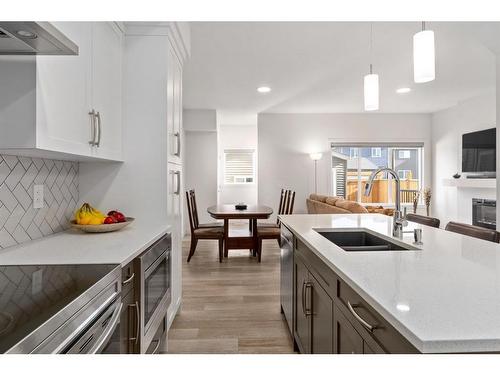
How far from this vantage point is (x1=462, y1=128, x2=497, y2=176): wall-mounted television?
5762 mm

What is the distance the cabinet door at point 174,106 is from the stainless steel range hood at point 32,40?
1234mm

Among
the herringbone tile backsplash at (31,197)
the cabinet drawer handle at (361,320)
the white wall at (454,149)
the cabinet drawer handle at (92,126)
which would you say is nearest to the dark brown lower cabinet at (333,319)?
the cabinet drawer handle at (361,320)

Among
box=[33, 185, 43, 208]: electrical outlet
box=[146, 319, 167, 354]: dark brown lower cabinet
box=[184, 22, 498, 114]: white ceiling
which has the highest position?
box=[184, 22, 498, 114]: white ceiling

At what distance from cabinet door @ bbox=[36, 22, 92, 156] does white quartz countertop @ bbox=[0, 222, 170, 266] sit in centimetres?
45

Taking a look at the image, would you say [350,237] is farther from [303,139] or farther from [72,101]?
[303,139]

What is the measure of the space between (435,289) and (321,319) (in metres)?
0.70

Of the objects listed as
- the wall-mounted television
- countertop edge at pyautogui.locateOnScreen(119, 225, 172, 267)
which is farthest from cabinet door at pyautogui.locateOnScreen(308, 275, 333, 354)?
the wall-mounted television

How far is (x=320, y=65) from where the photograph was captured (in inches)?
171

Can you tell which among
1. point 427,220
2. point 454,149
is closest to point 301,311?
point 427,220

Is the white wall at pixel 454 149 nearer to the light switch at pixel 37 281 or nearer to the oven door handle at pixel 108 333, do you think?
the oven door handle at pixel 108 333

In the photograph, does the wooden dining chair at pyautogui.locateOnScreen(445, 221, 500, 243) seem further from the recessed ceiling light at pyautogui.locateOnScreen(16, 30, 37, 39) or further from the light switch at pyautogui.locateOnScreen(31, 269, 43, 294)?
the recessed ceiling light at pyautogui.locateOnScreen(16, 30, 37, 39)

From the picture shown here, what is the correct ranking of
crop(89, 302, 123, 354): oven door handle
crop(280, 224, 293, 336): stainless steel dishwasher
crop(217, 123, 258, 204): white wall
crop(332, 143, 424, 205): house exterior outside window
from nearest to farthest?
crop(89, 302, 123, 354): oven door handle
crop(280, 224, 293, 336): stainless steel dishwasher
crop(332, 143, 424, 205): house exterior outside window
crop(217, 123, 258, 204): white wall

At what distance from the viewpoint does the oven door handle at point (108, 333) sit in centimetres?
105
